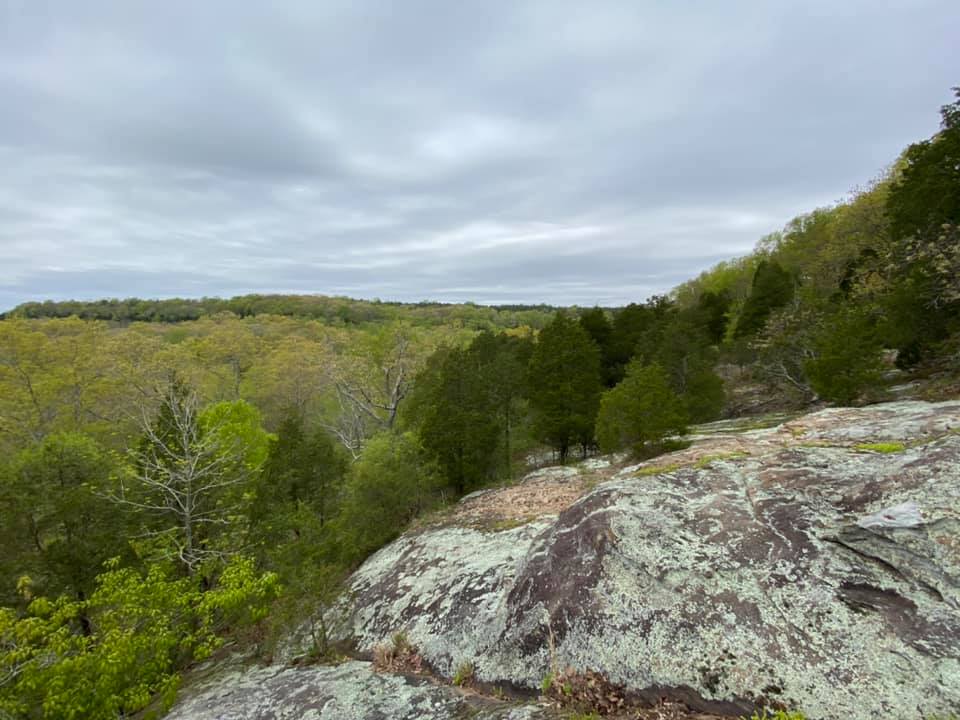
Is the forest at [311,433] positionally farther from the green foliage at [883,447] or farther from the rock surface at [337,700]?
the green foliage at [883,447]

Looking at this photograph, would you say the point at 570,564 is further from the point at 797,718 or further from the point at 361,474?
the point at 361,474

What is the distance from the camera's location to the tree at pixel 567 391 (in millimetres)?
25094

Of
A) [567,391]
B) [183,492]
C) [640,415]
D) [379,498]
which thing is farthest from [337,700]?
[567,391]

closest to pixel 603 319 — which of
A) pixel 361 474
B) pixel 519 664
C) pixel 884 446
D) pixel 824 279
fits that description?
A: pixel 824 279

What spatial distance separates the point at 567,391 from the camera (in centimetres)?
2502

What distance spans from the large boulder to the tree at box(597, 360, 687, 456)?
9927 millimetres

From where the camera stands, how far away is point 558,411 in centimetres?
2520

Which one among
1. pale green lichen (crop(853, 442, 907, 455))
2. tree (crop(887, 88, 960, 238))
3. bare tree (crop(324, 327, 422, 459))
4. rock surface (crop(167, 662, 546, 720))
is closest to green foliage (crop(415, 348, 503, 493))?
bare tree (crop(324, 327, 422, 459))

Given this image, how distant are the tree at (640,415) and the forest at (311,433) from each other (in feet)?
0.37

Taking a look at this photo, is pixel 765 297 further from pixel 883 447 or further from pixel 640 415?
pixel 883 447

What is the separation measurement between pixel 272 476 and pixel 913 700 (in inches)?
680

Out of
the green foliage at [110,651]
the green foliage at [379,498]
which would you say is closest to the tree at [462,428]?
the green foliage at [379,498]

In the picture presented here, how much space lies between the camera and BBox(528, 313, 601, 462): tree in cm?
2509

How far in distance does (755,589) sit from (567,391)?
19.8 metres
